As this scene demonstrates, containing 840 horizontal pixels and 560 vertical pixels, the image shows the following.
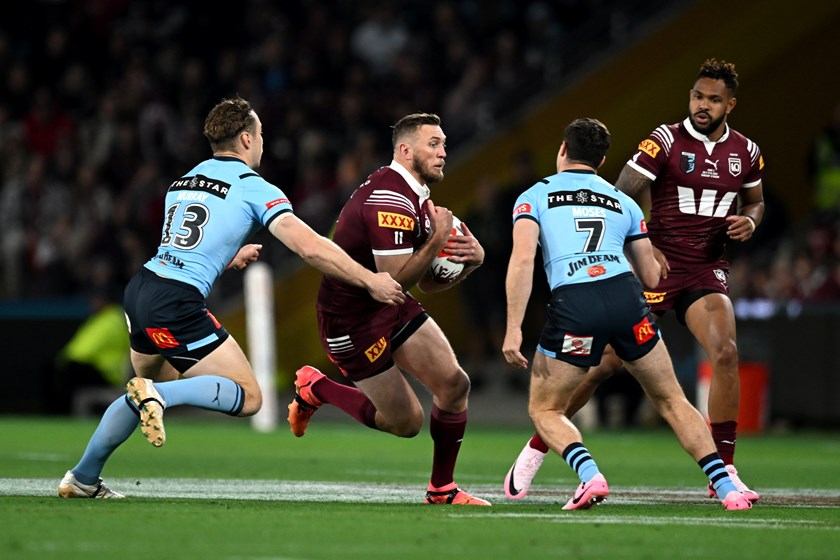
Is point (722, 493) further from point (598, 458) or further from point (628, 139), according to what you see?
point (628, 139)

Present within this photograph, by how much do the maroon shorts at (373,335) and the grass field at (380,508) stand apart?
824 mm

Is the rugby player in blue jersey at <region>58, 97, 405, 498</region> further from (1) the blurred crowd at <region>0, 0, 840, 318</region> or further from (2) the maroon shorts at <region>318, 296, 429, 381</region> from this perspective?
(1) the blurred crowd at <region>0, 0, 840, 318</region>

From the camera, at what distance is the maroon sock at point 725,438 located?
33.8 ft

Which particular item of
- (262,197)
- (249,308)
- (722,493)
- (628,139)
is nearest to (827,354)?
(628,139)

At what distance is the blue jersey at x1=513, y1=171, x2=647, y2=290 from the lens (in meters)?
8.98

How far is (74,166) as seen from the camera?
940 inches

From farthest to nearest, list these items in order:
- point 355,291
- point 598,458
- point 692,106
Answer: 1. point 598,458
2. point 692,106
3. point 355,291

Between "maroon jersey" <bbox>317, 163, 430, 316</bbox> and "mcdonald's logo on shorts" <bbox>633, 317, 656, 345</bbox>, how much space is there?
1.44m

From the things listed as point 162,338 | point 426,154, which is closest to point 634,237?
point 426,154

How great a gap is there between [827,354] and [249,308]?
7538 mm

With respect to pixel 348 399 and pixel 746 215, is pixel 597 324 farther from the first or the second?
pixel 746 215

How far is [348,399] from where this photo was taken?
10.1m

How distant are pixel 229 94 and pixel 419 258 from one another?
15.5 m

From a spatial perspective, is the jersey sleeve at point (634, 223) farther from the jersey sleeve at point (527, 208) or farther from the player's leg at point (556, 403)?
the player's leg at point (556, 403)
